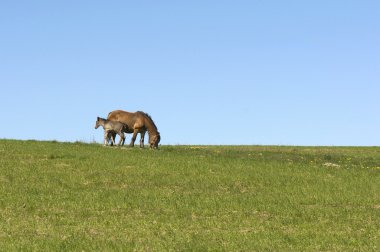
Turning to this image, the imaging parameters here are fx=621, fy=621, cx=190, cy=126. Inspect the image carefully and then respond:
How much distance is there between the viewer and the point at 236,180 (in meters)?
30.0

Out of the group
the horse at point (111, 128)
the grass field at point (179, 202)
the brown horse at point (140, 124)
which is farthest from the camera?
the brown horse at point (140, 124)

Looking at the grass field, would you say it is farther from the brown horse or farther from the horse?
the brown horse

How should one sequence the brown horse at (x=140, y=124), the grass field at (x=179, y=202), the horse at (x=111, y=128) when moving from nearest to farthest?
the grass field at (x=179, y=202)
the horse at (x=111, y=128)
the brown horse at (x=140, y=124)

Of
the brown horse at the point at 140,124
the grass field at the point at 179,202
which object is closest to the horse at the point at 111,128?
the brown horse at the point at 140,124

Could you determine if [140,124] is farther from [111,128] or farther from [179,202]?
[179,202]

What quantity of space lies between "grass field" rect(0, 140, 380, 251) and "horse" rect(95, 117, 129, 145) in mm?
2605

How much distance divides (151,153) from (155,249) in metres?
24.4

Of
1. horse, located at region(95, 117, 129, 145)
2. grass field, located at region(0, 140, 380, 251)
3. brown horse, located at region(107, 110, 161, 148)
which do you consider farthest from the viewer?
brown horse, located at region(107, 110, 161, 148)

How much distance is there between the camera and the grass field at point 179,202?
16.6 meters

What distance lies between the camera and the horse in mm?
43062

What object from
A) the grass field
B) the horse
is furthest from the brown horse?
the grass field

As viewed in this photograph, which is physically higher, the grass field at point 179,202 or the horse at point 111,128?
the horse at point 111,128

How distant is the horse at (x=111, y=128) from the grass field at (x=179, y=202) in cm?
260

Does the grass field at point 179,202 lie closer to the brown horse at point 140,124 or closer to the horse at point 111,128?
the horse at point 111,128
